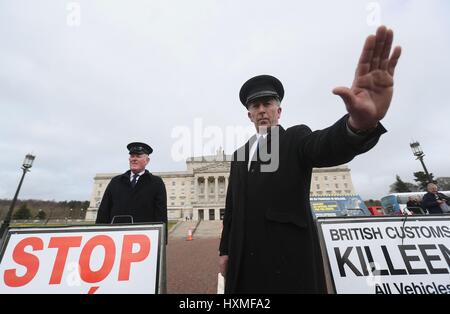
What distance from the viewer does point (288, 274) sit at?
5.62ft

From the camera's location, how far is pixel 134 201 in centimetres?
472

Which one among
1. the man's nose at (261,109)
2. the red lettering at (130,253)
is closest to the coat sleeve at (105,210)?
the red lettering at (130,253)

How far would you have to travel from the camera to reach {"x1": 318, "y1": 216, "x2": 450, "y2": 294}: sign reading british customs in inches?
82.8

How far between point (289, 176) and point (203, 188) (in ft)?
240

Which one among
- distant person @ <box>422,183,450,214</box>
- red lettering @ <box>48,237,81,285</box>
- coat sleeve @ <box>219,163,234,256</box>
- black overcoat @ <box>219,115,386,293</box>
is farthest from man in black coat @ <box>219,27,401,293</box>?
distant person @ <box>422,183,450,214</box>

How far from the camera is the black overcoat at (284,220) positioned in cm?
168

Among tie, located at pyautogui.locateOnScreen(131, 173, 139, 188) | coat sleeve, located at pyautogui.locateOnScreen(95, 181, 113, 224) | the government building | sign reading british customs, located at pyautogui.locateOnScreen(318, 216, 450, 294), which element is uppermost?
the government building

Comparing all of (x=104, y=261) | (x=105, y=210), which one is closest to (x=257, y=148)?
(x=104, y=261)

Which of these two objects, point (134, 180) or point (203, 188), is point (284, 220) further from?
point (203, 188)

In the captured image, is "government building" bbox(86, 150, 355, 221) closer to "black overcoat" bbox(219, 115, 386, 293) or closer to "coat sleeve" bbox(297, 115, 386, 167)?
"black overcoat" bbox(219, 115, 386, 293)

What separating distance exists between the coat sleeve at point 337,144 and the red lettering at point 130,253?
1.85m

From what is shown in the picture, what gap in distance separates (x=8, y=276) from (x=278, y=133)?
2.99 metres
